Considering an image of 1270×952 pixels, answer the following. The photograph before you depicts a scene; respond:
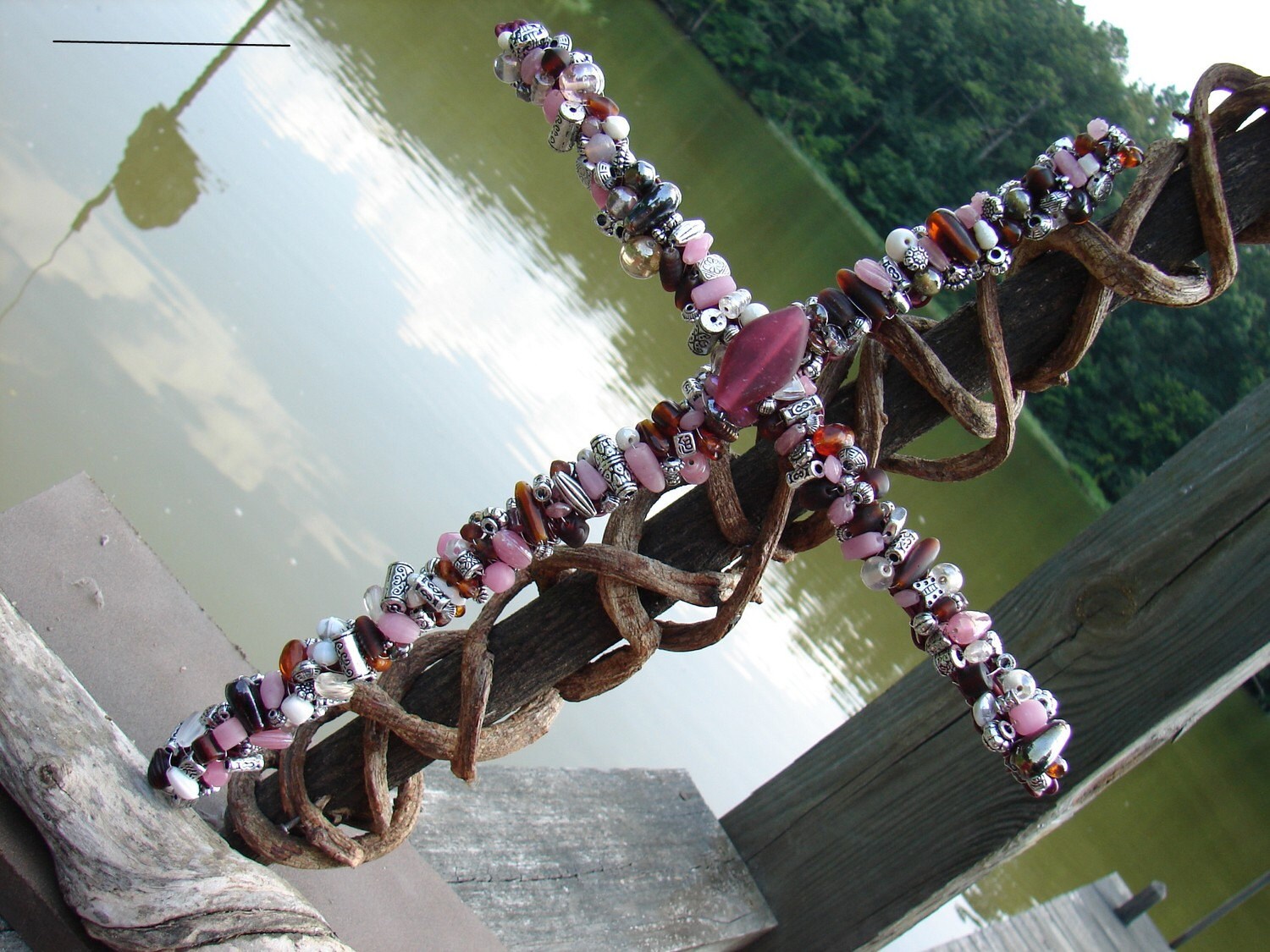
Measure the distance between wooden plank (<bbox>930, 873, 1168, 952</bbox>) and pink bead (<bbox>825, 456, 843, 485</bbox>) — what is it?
0.79 meters

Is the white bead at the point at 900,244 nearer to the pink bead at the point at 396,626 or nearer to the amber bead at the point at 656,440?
the amber bead at the point at 656,440

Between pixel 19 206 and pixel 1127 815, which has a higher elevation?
pixel 19 206

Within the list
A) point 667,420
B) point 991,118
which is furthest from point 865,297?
point 991,118

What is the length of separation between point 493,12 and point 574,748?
3427 millimetres

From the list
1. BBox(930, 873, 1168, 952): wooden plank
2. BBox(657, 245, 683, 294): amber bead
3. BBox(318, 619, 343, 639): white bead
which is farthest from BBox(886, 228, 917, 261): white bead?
BBox(930, 873, 1168, 952): wooden plank

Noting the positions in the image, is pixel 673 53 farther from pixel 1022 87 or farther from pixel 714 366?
pixel 714 366

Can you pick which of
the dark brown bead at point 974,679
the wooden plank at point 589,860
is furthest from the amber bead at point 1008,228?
the wooden plank at point 589,860

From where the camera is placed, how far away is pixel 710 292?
0.48m

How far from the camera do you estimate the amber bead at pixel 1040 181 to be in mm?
475

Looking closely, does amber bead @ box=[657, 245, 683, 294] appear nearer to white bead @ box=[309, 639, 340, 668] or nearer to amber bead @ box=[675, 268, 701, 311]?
amber bead @ box=[675, 268, 701, 311]

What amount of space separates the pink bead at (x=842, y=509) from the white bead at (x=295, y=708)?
0.29 meters

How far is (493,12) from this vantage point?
12.8 feet

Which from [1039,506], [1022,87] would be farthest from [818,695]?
[1022,87]

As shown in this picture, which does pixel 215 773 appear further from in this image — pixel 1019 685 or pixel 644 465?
pixel 1019 685
